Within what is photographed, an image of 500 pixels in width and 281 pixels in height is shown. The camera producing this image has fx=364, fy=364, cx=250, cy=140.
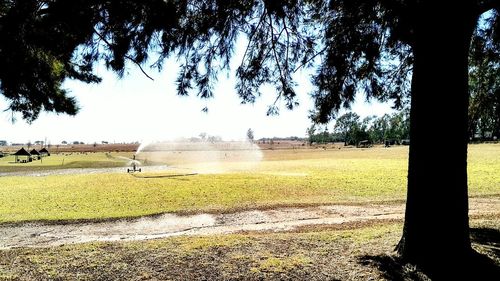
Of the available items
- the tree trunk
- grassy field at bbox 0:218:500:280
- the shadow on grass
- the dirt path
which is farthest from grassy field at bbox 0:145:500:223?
the tree trunk

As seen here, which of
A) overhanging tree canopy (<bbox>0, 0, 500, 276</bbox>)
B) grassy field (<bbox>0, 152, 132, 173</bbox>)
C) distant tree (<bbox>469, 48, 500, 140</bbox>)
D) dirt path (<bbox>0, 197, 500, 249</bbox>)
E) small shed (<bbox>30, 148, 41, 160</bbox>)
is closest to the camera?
overhanging tree canopy (<bbox>0, 0, 500, 276</bbox>)

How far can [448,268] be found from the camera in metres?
5.13

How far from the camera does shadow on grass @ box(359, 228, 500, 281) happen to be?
501cm

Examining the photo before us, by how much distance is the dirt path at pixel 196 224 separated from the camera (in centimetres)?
1048

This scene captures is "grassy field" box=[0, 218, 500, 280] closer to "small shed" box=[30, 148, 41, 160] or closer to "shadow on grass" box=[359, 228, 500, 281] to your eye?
"shadow on grass" box=[359, 228, 500, 281]

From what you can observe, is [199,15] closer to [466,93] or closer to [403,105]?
→ [466,93]

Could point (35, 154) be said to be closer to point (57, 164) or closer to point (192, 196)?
point (57, 164)

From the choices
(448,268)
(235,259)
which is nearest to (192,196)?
(235,259)

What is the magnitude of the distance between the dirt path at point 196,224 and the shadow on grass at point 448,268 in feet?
17.2

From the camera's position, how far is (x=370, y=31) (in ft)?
23.3

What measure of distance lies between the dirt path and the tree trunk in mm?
5957

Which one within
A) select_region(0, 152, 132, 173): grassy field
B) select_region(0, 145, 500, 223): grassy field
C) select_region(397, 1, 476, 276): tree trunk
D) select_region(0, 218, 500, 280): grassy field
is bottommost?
select_region(0, 152, 132, 173): grassy field

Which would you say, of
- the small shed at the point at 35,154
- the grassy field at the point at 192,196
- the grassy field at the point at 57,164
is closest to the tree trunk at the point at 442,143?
the grassy field at the point at 192,196

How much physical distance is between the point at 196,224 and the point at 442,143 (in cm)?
873
